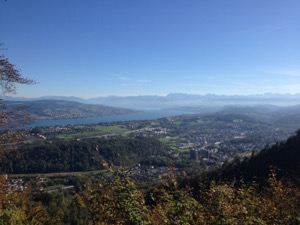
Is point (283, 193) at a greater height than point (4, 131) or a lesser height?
lesser

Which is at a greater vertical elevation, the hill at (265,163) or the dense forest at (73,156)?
the hill at (265,163)

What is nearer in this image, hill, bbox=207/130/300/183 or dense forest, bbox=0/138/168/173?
hill, bbox=207/130/300/183

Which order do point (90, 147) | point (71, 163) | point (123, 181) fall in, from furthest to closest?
point (90, 147), point (71, 163), point (123, 181)

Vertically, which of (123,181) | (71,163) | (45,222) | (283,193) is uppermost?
(123,181)

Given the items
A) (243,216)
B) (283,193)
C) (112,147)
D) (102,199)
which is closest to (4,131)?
(102,199)

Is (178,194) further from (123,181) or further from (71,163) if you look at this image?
(71,163)

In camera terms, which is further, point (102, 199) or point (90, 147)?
point (90, 147)

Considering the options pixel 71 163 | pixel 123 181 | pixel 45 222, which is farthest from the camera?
pixel 71 163

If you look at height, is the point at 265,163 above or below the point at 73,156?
above

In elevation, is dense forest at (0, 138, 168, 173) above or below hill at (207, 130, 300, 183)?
below

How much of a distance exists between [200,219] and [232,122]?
88849mm

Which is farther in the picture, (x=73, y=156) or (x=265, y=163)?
(x=73, y=156)

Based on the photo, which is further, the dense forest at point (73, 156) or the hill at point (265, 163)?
the dense forest at point (73, 156)

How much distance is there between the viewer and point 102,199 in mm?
3891
